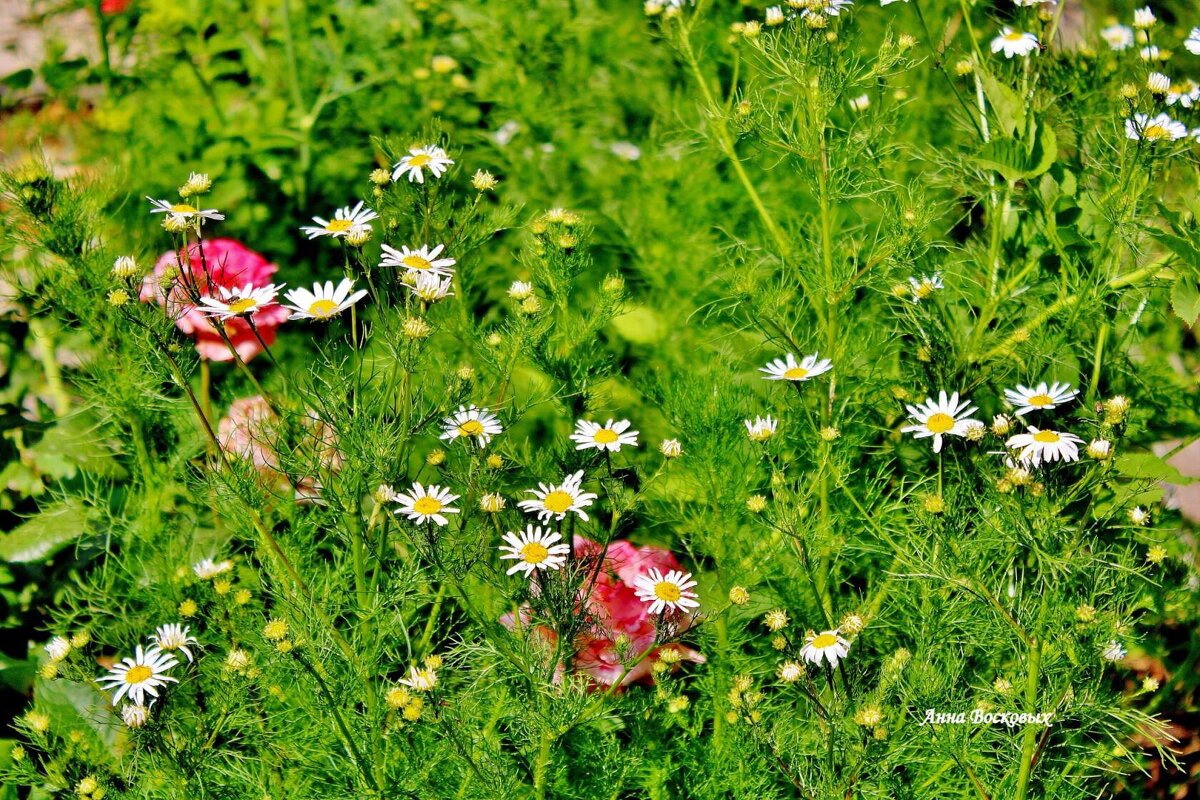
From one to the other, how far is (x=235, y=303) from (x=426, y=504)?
0.29 meters

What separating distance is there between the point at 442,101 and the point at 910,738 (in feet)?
5.51

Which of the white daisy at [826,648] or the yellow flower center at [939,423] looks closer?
the white daisy at [826,648]

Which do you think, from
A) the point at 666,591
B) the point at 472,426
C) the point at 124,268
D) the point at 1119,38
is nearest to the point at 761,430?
the point at 666,591

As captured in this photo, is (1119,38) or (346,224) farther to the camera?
(1119,38)

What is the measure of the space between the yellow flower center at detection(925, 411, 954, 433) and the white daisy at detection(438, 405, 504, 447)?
0.48 metres

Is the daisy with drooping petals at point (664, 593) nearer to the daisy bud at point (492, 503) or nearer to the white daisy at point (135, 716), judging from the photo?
the daisy bud at point (492, 503)

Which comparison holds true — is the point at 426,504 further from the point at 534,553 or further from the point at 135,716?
the point at 135,716

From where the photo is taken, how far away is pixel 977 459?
1.18 m

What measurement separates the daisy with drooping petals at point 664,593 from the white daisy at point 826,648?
12 centimetres

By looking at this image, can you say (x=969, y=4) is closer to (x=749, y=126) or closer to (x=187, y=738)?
(x=749, y=126)

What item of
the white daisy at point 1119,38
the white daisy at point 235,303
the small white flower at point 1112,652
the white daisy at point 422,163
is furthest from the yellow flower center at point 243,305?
the white daisy at point 1119,38

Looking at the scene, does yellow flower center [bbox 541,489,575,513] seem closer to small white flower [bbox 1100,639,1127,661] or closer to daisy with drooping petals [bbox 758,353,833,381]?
daisy with drooping petals [bbox 758,353,833,381]

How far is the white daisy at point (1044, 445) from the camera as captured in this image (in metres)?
1.10

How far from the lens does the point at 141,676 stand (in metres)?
1.10
